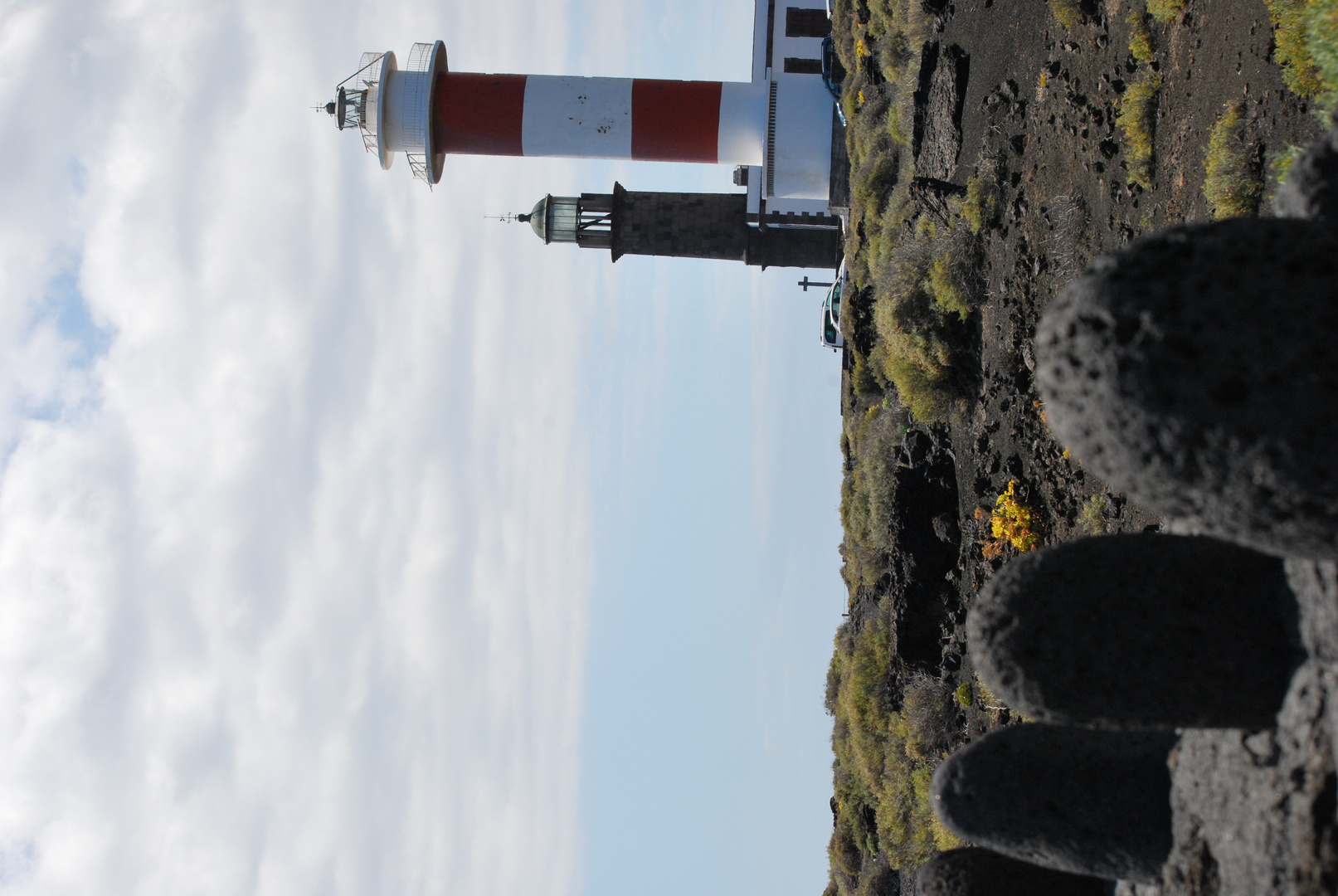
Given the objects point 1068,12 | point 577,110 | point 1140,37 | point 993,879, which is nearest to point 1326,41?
point 1140,37

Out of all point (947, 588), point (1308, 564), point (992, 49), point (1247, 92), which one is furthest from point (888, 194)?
point (1308, 564)

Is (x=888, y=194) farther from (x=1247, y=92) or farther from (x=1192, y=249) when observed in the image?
(x=1192, y=249)

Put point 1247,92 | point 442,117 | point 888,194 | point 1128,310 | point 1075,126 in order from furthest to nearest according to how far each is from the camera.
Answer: point 442,117
point 888,194
point 1075,126
point 1247,92
point 1128,310

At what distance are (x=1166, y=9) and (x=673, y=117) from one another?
14082mm

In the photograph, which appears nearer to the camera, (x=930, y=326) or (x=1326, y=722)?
(x=1326, y=722)

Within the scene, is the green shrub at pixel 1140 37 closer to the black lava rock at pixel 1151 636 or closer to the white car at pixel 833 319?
the black lava rock at pixel 1151 636

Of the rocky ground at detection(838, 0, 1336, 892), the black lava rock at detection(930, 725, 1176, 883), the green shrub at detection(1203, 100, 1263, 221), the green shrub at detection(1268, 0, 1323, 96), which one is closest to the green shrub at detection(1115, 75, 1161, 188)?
the rocky ground at detection(838, 0, 1336, 892)

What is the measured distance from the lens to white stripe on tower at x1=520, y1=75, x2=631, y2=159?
827 inches

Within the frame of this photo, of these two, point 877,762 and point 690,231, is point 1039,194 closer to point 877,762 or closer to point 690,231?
point 877,762

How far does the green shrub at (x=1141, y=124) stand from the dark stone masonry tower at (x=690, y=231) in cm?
1548

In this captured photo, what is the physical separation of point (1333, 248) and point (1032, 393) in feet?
22.3

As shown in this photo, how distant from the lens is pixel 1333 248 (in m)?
3.03

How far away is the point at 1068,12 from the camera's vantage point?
9422mm

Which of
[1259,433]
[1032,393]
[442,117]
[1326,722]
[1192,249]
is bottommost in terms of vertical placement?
[1326,722]
